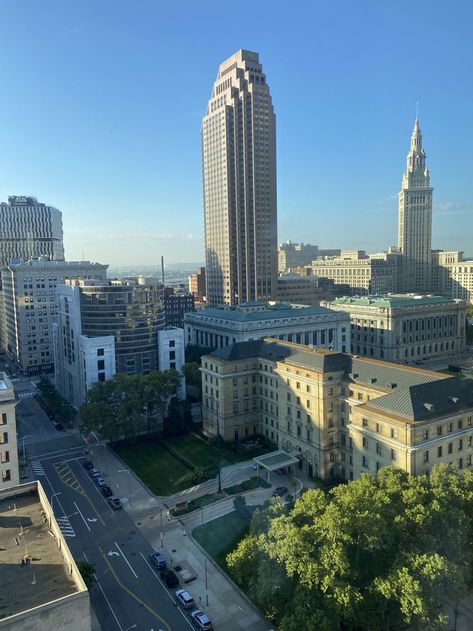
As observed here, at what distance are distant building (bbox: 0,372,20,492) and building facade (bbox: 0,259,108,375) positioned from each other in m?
113

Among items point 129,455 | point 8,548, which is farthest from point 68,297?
point 8,548

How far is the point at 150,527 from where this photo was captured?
225 feet

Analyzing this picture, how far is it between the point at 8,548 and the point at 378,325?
150 metres

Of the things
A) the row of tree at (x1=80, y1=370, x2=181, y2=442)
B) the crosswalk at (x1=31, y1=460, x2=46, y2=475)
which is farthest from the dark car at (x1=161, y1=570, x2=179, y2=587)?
the row of tree at (x1=80, y1=370, x2=181, y2=442)

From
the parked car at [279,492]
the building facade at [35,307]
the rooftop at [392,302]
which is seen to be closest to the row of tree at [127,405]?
the parked car at [279,492]

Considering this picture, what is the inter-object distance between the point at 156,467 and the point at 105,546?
2447 cm

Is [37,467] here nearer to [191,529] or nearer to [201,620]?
[191,529]

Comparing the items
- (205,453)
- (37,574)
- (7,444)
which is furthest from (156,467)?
(37,574)

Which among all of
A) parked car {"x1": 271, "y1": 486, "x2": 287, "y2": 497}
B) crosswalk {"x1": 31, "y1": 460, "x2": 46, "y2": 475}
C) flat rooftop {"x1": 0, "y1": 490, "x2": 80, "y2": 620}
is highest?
flat rooftop {"x1": 0, "y1": 490, "x2": 80, "y2": 620}

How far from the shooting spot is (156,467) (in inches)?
3469

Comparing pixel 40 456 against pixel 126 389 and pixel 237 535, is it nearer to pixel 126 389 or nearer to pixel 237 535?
pixel 126 389

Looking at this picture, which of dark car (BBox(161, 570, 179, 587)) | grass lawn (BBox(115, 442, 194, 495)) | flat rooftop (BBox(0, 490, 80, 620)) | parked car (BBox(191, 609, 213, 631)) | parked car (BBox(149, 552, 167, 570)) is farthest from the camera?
grass lawn (BBox(115, 442, 194, 495))

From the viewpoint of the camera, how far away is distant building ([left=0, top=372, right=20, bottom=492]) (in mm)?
62844

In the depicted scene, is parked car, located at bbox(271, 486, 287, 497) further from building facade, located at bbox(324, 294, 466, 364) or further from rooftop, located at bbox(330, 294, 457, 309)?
rooftop, located at bbox(330, 294, 457, 309)
